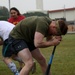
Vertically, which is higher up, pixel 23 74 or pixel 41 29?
pixel 41 29

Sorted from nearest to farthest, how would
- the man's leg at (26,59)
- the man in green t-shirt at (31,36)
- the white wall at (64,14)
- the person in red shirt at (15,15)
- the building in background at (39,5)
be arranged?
the man in green t-shirt at (31,36)
the man's leg at (26,59)
the person in red shirt at (15,15)
the white wall at (64,14)
the building in background at (39,5)

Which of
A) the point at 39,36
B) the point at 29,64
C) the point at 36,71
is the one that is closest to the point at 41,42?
the point at 39,36

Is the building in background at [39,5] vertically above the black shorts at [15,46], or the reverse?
the black shorts at [15,46]

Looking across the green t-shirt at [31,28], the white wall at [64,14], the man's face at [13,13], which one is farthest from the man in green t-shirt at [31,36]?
the white wall at [64,14]

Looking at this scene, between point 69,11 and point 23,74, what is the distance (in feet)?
266

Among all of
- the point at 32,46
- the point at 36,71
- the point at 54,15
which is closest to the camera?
the point at 32,46

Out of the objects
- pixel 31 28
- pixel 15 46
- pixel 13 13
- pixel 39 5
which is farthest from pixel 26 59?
pixel 39 5

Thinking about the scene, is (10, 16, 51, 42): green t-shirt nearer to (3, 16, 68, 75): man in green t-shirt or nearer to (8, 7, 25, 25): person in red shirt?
(3, 16, 68, 75): man in green t-shirt

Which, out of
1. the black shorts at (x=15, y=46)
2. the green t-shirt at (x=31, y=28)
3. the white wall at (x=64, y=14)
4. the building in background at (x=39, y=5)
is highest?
the green t-shirt at (x=31, y=28)

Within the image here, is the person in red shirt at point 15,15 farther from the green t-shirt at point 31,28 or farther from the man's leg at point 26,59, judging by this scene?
the man's leg at point 26,59

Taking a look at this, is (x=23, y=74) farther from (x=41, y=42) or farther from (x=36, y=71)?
(x=36, y=71)

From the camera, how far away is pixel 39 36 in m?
4.95

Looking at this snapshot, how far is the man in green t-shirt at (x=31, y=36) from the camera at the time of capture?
196 inches

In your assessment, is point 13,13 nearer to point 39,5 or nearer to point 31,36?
point 31,36
